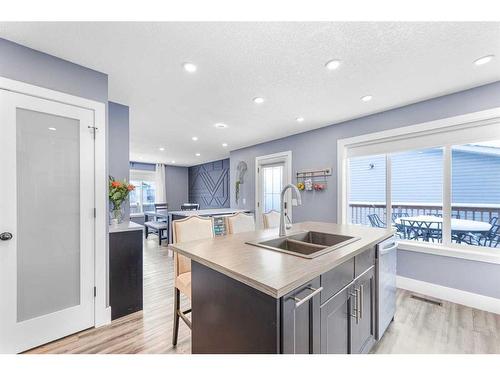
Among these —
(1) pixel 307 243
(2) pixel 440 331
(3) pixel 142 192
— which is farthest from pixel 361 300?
(3) pixel 142 192

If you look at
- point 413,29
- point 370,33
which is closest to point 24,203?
point 370,33

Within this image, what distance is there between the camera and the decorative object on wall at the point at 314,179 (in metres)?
3.78

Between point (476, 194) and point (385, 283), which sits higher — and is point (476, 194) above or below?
above

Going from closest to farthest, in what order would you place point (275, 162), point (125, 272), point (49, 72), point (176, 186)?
point (49, 72), point (125, 272), point (275, 162), point (176, 186)

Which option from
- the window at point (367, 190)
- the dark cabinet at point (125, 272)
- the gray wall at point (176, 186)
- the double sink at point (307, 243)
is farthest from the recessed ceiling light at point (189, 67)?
the gray wall at point (176, 186)

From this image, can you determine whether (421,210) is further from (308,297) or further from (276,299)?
(276,299)

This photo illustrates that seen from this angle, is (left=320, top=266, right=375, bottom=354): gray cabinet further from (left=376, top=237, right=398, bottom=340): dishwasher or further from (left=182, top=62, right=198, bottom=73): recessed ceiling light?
(left=182, top=62, right=198, bottom=73): recessed ceiling light

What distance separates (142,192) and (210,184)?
2.51 meters

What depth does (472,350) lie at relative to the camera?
1745 mm

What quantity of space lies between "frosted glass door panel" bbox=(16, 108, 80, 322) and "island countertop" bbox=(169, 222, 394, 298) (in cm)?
116

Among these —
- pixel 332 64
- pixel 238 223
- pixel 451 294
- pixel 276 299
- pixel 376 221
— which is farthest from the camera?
pixel 376 221

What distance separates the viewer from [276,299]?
89 centimetres

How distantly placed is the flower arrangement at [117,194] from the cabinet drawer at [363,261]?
8.33 ft
